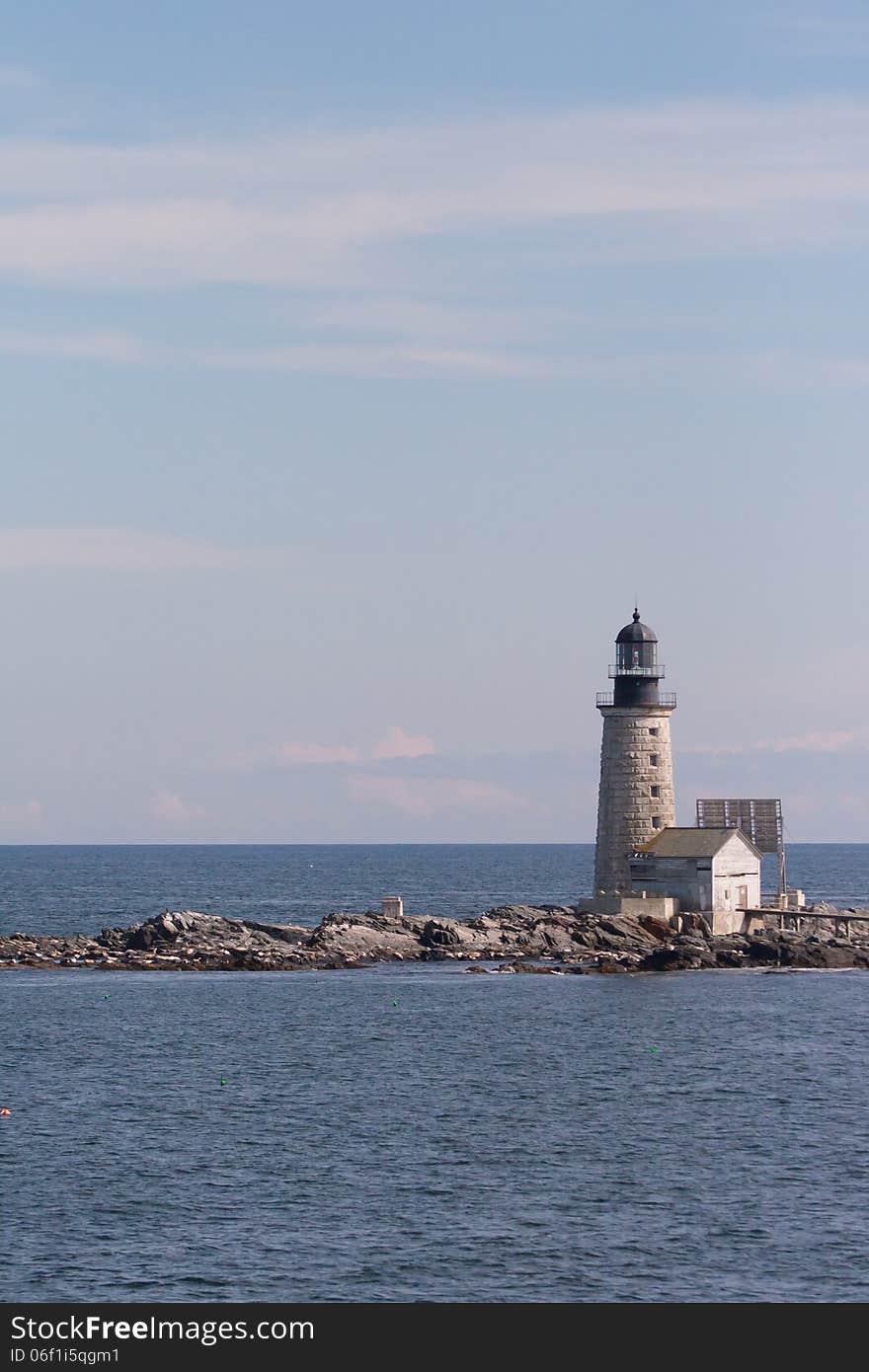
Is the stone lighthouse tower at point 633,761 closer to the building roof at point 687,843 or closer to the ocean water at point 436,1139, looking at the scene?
the building roof at point 687,843

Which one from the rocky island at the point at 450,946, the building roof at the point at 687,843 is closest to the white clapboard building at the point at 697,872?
the building roof at the point at 687,843

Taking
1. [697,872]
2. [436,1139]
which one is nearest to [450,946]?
[697,872]

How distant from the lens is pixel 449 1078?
56.5 meters

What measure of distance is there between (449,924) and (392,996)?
17.1 m

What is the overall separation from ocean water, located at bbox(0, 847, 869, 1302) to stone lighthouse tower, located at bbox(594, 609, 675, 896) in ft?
39.1

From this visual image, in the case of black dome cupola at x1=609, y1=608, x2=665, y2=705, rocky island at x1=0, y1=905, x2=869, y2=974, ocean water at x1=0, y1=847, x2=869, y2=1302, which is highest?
black dome cupola at x1=609, y1=608, x2=665, y2=705

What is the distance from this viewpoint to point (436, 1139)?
47156 millimetres

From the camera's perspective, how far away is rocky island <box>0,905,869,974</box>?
86188 mm

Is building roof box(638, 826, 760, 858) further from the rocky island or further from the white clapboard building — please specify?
the rocky island

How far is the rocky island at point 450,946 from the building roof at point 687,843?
3179 mm

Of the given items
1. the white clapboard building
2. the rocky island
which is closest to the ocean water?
the rocky island

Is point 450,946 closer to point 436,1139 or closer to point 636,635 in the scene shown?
point 636,635

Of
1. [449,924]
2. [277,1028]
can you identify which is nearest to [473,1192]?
[277,1028]
